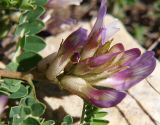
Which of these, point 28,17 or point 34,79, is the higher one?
point 28,17

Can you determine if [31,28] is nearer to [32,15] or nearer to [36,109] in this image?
[32,15]

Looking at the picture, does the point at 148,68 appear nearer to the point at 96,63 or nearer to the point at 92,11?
the point at 96,63

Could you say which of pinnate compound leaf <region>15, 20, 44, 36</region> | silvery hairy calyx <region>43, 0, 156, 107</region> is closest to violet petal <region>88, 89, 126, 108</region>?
silvery hairy calyx <region>43, 0, 156, 107</region>

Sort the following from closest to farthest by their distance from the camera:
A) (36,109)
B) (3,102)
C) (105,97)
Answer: (105,97) < (36,109) < (3,102)

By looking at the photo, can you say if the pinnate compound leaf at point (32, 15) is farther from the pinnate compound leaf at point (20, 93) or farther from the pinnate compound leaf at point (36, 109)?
the pinnate compound leaf at point (36, 109)

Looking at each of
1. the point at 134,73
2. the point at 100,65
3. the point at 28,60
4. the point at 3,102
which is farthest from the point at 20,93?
the point at 134,73

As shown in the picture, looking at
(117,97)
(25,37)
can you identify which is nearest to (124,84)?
(117,97)

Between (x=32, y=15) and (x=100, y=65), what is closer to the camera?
(x=100, y=65)
